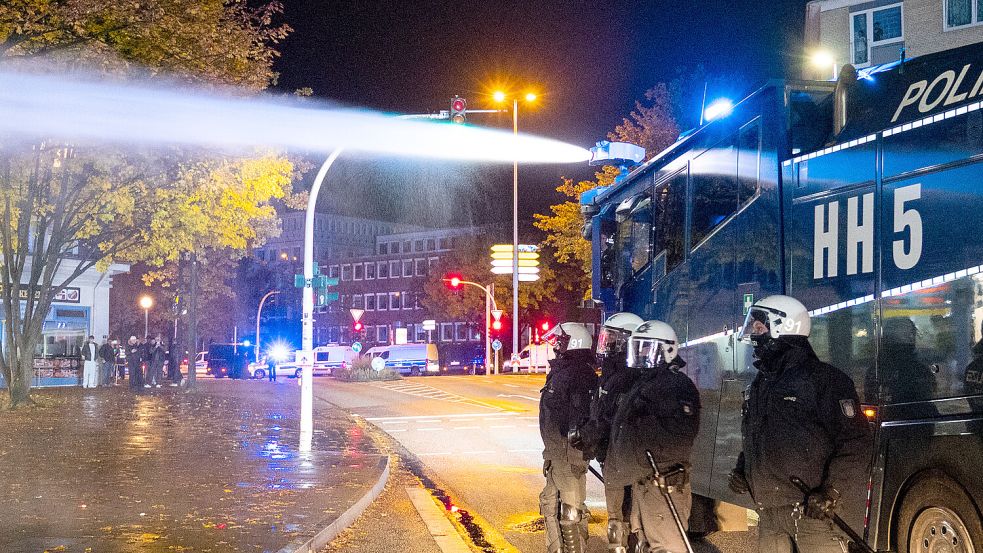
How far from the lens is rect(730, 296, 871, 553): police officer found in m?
4.97

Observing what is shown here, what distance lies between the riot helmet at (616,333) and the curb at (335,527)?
9.44ft

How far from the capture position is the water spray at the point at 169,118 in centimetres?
1653

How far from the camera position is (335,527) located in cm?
925

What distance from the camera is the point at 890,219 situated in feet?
19.4

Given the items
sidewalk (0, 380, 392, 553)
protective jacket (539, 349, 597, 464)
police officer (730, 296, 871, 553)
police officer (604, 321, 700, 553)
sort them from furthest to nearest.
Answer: sidewalk (0, 380, 392, 553) → protective jacket (539, 349, 597, 464) → police officer (604, 321, 700, 553) → police officer (730, 296, 871, 553)

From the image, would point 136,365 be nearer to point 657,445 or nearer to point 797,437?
point 657,445

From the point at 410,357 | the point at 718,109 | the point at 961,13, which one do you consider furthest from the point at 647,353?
the point at 410,357

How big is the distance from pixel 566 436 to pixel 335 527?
113 inches

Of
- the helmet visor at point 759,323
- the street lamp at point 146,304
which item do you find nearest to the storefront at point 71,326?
the street lamp at point 146,304

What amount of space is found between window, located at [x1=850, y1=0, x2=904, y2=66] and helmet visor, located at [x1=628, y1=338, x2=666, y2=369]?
24.6 m

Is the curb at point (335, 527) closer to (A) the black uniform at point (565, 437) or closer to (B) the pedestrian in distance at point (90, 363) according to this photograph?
(A) the black uniform at point (565, 437)

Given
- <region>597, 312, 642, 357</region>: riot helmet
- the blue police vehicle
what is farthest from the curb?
the blue police vehicle

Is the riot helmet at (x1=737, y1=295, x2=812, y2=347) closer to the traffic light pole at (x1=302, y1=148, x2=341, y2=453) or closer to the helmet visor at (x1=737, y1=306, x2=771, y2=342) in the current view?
the helmet visor at (x1=737, y1=306, x2=771, y2=342)

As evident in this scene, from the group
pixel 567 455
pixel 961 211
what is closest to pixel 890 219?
pixel 961 211
